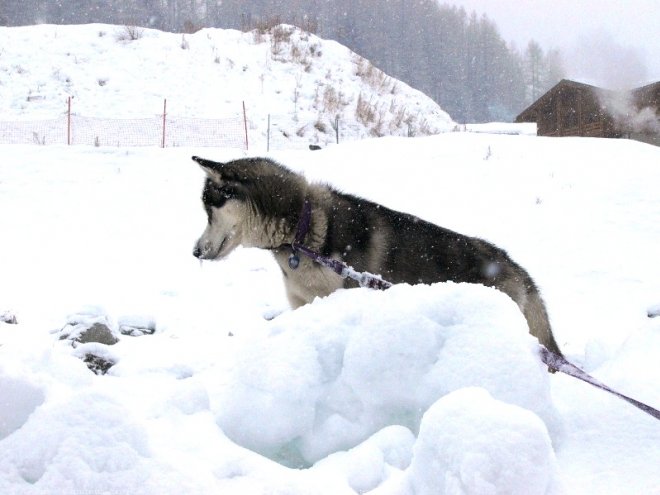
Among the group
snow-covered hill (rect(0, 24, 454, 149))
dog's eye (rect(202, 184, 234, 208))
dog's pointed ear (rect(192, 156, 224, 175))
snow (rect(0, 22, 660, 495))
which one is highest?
snow-covered hill (rect(0, 24, 454, 149))

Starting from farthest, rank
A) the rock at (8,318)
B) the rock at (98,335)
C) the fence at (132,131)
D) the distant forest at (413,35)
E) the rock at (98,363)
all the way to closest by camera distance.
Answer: the distant forest at (413,35) → the fence at (132,131) → the rock at (8,318) → the rock at (98,335) → the rock at (98,363)

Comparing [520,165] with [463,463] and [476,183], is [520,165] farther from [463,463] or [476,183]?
[463,463]

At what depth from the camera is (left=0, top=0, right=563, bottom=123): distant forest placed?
64.5 m

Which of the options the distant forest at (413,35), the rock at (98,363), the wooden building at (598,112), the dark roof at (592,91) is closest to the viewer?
the rock at (98,363)

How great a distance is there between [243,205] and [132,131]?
18.6m

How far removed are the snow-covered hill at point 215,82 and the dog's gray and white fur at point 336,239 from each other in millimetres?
16453

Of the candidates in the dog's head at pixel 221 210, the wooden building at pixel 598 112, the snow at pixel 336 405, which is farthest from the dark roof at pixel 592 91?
the dog's head at pixel 221 210

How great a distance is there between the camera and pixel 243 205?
4156mm

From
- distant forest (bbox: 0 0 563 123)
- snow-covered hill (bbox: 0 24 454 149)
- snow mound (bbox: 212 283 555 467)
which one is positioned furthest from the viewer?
distant forest (bbox: 0 0 563 123)

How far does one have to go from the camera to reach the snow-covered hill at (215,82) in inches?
910

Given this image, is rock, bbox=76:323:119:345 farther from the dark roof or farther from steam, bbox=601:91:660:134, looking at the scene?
steam, bbox=601:91:660:134

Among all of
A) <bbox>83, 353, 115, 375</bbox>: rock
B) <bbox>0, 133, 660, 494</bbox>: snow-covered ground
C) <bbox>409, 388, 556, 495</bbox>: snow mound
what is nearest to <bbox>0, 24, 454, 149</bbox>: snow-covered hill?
<bbox>83, 353, 115, 375</bbox>: rock

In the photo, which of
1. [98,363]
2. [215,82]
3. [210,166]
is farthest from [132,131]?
[98,363]

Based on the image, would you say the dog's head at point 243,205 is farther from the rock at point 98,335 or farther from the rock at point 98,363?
the rock at point 98,363
